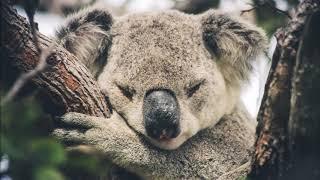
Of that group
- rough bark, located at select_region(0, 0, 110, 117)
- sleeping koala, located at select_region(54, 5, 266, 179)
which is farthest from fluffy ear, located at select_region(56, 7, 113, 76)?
rough bark, located at select_region(0, 0, 110, 117)

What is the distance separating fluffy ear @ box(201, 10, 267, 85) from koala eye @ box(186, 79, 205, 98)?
0.56 metres

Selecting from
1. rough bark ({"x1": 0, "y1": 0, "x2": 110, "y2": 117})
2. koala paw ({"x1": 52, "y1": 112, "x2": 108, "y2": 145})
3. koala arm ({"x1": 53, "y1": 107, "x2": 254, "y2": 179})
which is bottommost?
koala arm ({"x1": 53, "y1": 107, "x2": 254, "y2": 179})

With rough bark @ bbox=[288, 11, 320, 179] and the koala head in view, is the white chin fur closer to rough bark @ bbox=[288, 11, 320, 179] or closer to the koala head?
the koala head

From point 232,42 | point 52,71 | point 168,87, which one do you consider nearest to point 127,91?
point 168,87

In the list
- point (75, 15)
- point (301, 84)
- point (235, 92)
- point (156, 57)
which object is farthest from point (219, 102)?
point (301, 84)

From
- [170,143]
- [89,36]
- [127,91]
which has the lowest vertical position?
[170,143]

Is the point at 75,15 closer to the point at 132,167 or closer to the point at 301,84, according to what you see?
the point at 132,167

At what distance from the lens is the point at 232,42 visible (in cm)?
448

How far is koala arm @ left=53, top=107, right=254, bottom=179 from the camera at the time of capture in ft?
11.3

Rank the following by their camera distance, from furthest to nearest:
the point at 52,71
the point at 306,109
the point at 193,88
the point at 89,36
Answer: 1. the point at 89,36
2. the point at 193,88
3. the point at 52,71
4. the point at 306,109

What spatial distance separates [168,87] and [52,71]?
35.2 inches

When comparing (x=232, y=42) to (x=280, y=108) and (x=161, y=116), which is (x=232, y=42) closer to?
(x=161, y=116)

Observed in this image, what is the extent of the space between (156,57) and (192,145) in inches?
30.1

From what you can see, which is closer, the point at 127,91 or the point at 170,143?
the point at 170,143
